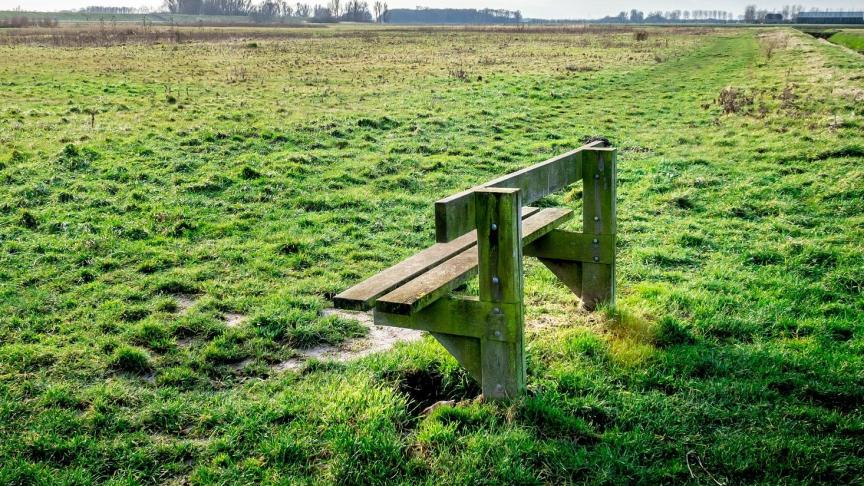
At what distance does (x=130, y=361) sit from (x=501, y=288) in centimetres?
295

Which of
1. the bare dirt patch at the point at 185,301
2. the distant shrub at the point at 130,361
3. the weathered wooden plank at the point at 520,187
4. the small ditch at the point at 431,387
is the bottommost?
the small ditch at the point at 431,387

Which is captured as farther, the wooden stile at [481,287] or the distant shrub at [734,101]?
the distant shrub at [734,101]

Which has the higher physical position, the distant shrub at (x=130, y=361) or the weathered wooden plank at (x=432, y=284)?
the weathered wooden plank at (x=432, y=284)

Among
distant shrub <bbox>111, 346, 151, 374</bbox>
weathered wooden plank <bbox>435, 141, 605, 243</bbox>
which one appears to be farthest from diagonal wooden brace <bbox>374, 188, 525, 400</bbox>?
distant shrub <bbox>111, 346, 151, 374</bbox>

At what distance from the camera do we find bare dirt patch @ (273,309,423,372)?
5328 millimetres

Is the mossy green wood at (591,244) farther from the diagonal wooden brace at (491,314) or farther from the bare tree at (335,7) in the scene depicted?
the bare tree at (335,7)

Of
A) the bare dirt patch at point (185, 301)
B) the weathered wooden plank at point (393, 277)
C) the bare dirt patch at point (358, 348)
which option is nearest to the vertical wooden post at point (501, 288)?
the weathered wooden plank at point (393, 277)

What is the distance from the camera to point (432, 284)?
424 cm

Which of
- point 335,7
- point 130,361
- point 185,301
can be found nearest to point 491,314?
point 130,361

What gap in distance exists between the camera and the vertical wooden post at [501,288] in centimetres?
391

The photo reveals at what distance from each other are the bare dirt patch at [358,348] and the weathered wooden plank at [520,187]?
1588mm

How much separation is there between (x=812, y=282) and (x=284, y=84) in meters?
20.5

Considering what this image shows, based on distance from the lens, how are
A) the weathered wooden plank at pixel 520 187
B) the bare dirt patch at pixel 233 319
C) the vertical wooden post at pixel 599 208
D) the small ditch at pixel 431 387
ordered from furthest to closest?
1. the bare dirt patch at pixel 233 319
2. the vertical wooden post at pixel 599 208
3. the small ditch at pixel 431 387
4. the weathered wooden plank at pixel 520 187

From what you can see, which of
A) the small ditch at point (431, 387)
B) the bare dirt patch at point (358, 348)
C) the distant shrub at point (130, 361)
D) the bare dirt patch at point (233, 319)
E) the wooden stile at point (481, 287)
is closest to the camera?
the wooden stile at point (481, 287)
